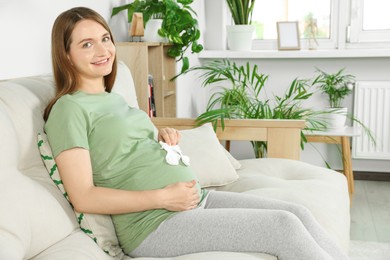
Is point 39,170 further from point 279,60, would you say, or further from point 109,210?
point 279,60

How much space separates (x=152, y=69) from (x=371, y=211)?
159 centimetres

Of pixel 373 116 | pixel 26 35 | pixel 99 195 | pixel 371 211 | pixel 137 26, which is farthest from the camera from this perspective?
pixel 373 116

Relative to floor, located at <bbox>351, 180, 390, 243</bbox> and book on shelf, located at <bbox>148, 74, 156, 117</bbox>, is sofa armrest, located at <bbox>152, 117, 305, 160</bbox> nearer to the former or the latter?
book on shelf, located at <bbox>148, 74, 156, 117</bbox>

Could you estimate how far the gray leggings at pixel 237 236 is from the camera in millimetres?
1492

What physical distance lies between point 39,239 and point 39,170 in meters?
0.23

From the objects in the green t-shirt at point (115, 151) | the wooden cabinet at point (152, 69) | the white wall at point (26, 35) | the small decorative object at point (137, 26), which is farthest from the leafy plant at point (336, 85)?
the green t-shirt at point (115, 151)

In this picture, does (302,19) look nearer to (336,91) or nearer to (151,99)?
(336,91)

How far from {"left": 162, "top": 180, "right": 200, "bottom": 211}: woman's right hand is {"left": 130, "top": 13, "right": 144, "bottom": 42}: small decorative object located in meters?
1.28

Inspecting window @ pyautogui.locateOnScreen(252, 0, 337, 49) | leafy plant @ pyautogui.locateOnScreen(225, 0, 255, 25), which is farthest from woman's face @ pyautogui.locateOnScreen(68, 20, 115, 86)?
window @ pyautogui.locateOnScreen(252, 0, 337, 49)

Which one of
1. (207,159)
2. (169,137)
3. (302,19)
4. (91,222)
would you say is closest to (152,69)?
(207,159)

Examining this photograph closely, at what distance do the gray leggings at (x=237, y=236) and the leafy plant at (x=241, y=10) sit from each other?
9.46 ft

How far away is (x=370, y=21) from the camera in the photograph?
4414 millimetres

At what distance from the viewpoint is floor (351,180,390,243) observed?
3184mm

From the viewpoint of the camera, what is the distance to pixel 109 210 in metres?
1.58
